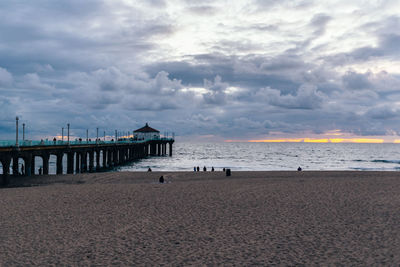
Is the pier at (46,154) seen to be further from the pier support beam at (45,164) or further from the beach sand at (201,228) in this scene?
the beach sand at (201,228)

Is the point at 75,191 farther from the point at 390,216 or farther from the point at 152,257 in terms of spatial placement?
the point at 390,216

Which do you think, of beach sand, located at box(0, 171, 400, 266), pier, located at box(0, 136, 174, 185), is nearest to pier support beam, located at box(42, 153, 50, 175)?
pier, located at box(0, 136, 174, 185)

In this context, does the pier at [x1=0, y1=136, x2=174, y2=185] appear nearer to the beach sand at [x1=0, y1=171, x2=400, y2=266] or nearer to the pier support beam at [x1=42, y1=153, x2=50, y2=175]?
the pier support beam at [x1=42, y1=153, x2=50, y2=175]

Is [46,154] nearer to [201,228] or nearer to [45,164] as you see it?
[45,164]

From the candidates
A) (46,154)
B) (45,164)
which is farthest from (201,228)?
(46,154)

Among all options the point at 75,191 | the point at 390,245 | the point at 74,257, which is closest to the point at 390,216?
the point at 390,245

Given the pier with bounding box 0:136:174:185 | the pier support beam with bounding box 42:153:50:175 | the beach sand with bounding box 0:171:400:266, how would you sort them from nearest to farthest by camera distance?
the beach sand with bounding box 0:171:400:266 → the pier with bounding box 0:136:174:185 → the pier support beam with bounding box 42:153:50:175

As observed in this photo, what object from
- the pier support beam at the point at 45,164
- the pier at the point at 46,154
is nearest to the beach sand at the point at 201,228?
the pier at the point at 46,154

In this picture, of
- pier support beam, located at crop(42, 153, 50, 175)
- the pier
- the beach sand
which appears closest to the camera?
the beach sand

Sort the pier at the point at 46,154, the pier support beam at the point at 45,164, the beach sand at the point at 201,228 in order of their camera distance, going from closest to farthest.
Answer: the beach sand at the point at 201,228 < the pier at the point at 46,154 < the pier support beam at the point at 45,164

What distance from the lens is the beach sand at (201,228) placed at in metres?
9.90

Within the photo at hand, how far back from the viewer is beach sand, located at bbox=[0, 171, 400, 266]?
990cm

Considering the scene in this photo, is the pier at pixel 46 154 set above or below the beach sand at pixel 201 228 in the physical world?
above

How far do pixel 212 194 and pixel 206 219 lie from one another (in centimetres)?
699
